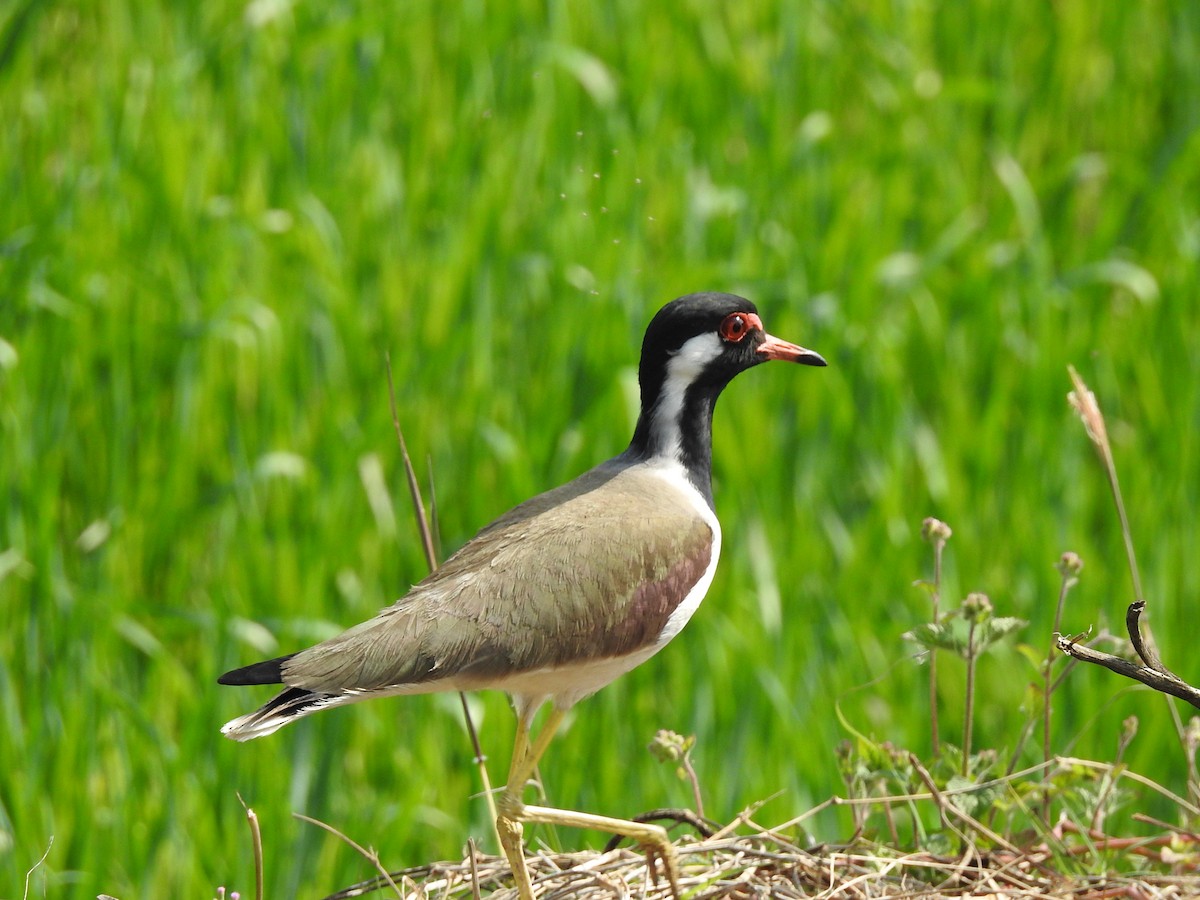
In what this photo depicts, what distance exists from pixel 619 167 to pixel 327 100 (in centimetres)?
120

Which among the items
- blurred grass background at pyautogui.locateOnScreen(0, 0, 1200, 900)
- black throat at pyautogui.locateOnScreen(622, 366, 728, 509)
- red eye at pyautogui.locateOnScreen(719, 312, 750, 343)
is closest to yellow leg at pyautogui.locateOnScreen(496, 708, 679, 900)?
black throat at pyautogui.locateOnScreen(622, 366, 728, 509)

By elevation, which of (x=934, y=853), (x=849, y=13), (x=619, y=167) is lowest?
(x=934, y=853)

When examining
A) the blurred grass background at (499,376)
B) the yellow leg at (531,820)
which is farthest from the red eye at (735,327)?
the blurred grass background at (499,376)

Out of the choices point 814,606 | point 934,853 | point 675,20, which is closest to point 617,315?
point 814,606

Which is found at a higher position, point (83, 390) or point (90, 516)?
point (83, 390)

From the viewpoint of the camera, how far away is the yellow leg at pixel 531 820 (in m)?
3.47

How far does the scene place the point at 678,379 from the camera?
12.8ft

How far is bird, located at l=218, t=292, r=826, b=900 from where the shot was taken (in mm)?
3270

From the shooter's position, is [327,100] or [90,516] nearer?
[90,516]

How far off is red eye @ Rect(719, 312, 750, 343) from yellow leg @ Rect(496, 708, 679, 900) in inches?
36.8

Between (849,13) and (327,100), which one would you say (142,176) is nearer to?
(327,100)

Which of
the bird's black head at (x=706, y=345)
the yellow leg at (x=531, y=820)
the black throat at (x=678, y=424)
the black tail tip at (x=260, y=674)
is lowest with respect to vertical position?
the yellow leg at (x=531, y=820)

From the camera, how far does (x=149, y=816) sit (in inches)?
207

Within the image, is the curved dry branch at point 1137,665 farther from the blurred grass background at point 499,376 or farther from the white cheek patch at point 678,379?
the blurred grass background at point 499,376
